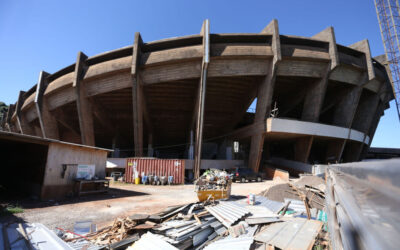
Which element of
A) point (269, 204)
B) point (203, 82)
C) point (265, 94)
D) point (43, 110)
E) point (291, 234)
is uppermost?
point (203, 82)

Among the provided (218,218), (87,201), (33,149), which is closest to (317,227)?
(218,218)

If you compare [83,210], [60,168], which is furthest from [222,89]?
[83,210]

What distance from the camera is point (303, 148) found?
2672 cm

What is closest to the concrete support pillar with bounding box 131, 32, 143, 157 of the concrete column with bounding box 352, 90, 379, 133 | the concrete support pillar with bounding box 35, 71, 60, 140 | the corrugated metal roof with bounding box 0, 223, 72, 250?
the concrete support pillar with bounding box 35, 71, 60, 140

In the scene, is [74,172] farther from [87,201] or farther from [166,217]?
[166,217]

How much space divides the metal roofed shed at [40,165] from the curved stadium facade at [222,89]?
1027cm

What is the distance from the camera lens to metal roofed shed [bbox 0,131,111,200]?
1252 centimetres

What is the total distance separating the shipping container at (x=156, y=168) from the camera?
71.7 ft

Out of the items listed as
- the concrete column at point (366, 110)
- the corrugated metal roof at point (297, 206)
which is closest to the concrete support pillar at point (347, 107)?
the concrete column at point (366, 110)

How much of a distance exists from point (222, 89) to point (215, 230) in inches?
898

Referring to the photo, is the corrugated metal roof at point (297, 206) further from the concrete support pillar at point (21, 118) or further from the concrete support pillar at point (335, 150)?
the concrete support pillar at point (21, 118)

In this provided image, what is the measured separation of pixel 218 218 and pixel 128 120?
28465mm

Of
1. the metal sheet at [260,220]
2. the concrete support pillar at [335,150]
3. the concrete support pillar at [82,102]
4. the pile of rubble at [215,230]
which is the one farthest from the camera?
the concrete support pillar at [335,150]

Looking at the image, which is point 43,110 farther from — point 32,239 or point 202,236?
point 202,236
